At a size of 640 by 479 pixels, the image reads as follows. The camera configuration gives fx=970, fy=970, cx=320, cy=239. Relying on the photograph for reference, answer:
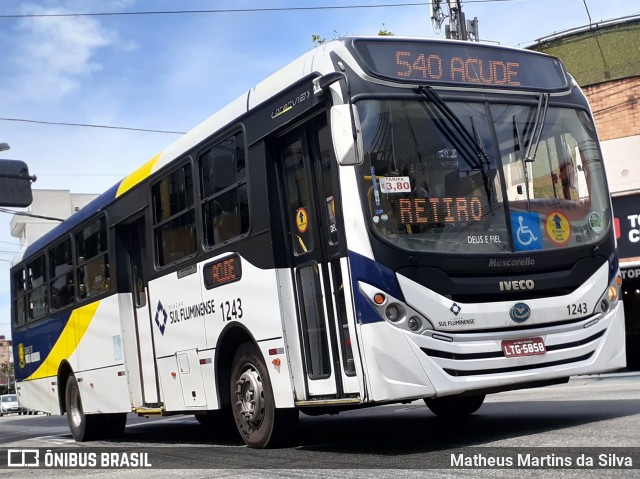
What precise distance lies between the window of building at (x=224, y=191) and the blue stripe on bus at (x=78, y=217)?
133 inches

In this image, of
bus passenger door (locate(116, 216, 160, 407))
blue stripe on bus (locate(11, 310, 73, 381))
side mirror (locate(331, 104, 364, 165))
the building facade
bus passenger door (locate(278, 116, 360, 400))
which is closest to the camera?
side mirror (locate(331, 104, 364, 165))

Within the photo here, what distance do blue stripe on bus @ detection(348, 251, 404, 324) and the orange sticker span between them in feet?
3.39

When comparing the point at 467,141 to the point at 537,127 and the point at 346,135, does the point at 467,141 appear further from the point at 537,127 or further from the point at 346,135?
the point at 346,135

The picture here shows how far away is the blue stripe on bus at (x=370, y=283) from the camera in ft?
25.2

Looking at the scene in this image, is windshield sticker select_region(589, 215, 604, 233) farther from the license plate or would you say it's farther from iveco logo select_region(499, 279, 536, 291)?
the license plate

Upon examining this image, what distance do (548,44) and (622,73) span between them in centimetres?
303

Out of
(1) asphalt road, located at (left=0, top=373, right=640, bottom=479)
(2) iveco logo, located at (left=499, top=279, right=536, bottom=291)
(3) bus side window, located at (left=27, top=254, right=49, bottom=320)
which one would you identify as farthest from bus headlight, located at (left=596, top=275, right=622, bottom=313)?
(3) bus side window, located at (left=27, top=254, right=49, bottom=320)

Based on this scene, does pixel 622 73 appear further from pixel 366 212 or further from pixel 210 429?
pixel 366 212

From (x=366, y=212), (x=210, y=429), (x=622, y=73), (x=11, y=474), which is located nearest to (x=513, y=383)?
(x=366, y=212)

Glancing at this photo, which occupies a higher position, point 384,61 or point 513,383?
point 384,61

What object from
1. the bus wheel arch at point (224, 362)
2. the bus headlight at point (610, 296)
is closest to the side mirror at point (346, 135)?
the bus headlight at point (610, 296)

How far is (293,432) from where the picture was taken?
9172 mm

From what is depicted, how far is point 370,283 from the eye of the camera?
770 cm

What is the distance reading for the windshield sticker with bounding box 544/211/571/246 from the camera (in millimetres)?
8398
